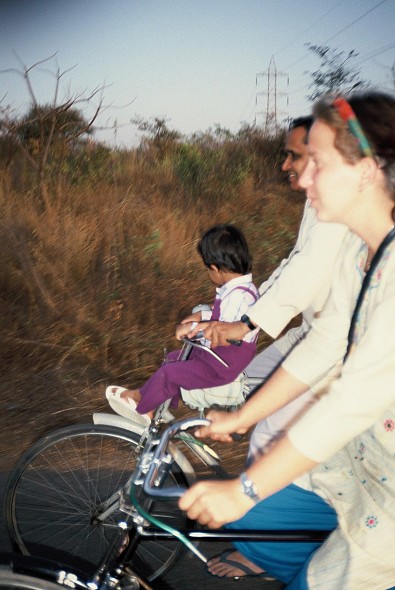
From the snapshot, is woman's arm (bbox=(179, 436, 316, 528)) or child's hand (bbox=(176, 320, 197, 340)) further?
child's hand (bbox=(176, 320, 197, 340))

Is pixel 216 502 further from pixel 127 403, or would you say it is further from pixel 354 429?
pixel 127 403

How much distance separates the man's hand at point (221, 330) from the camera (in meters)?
3.08

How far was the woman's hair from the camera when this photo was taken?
5.32 feet

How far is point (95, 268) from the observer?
7.24 m

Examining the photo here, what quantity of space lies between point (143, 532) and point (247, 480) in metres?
0.58

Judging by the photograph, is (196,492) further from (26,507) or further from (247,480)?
(26,507)

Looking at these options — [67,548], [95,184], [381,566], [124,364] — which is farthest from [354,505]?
[95,184]

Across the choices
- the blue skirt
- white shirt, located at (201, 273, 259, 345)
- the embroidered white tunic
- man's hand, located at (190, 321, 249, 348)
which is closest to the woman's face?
the embroidered white tunic

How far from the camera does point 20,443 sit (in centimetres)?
477

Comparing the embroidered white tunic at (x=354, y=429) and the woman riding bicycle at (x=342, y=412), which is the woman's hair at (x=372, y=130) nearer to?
the woman riding bicycle at (x=342, y=412)

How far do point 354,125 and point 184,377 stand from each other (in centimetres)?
166

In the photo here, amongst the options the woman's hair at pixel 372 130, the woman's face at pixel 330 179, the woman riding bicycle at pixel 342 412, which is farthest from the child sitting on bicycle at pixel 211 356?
the woman's hair at pixel 372 130

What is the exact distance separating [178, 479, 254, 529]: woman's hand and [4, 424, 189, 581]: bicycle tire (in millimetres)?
1437

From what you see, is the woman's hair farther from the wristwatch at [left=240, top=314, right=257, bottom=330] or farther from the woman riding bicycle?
the wristwatch at [left=240, top=314, right=257, bottom=330]
